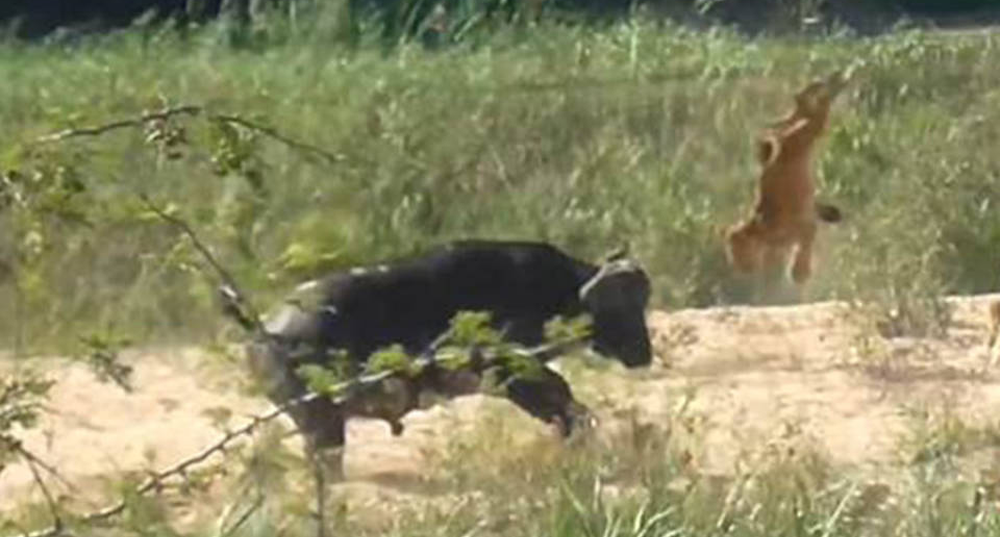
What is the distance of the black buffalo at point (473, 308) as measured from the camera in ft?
24.5

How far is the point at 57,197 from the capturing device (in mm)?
4180

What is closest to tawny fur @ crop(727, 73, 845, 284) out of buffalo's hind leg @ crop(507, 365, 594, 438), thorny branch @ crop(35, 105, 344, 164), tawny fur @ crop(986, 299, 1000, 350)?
tawny fur @ crop(986, 299, 1000, 350)

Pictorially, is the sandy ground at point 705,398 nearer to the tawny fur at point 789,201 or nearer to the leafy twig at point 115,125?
the tawny fur at point 789,201

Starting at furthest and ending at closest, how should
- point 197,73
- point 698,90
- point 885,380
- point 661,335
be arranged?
point 197,73, point 698,90, point 661,335, point 885,380

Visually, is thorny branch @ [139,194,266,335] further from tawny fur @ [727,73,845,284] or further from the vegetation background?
tawny fur @ [727,73,845,284]

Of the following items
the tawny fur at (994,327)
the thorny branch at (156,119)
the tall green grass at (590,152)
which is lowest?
the tall green grass at (590,152)

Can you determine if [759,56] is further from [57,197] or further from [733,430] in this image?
[57,197]

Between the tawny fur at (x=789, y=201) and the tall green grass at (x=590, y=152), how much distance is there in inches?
10.2

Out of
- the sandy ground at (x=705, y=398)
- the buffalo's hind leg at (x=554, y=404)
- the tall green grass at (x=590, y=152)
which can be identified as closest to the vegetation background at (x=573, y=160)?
the tall green grass at (x=590, y=152)

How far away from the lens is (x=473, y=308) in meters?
7.97

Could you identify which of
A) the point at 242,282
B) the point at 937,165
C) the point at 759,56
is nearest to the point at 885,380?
the point at 937,165

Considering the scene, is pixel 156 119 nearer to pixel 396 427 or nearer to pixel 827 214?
pixel 396 427

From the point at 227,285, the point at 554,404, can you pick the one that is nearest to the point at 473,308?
the point at 554,404

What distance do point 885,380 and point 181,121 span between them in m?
5.11
